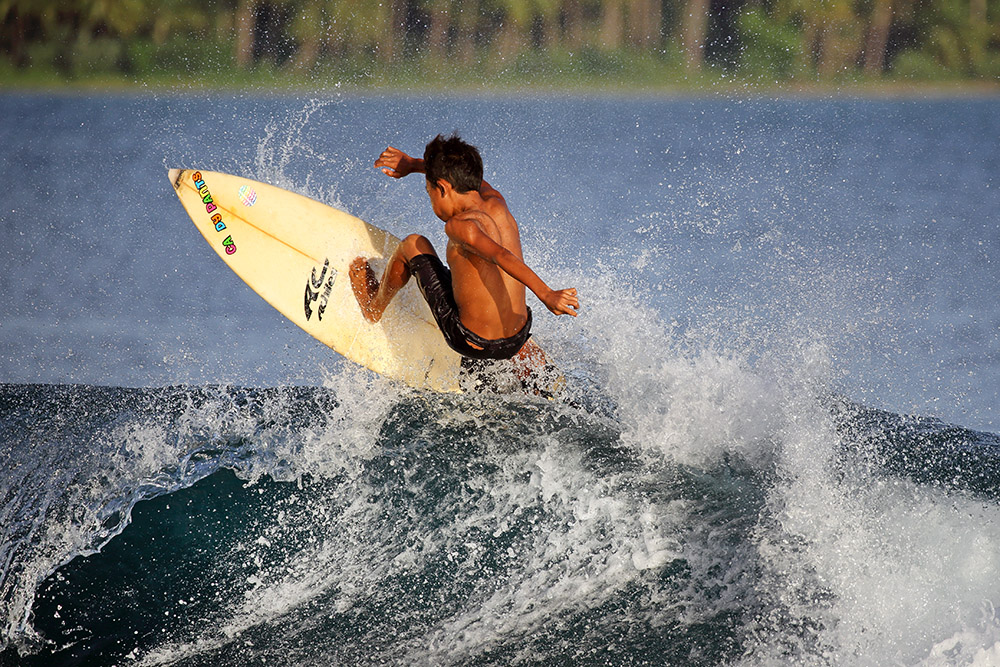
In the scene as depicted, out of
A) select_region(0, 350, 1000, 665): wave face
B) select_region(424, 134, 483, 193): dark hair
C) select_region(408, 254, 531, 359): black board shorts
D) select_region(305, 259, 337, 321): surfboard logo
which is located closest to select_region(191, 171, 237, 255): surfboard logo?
select_region(305, 259, 337, 321): surfboard logo

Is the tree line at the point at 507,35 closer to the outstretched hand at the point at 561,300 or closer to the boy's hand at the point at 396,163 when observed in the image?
the boy's hand at the point at 396,163

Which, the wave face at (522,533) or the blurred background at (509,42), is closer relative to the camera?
the wave face at (522,533)

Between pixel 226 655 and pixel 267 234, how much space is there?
2293 millimetres

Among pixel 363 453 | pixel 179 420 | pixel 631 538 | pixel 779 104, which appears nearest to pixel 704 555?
pixel 631 538

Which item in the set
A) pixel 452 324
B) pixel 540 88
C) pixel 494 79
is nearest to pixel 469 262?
pixel 452 324

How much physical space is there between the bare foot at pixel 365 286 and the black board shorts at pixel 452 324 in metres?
0.54

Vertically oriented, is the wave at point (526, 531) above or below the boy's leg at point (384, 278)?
below

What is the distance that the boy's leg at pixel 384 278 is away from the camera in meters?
4.07

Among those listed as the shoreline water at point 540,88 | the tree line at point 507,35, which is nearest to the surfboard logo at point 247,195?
the shoreline water at point 540,88

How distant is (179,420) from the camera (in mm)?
4414

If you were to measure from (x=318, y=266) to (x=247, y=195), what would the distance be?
0.61 meters

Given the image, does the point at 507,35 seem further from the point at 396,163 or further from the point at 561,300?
the point at 561,300

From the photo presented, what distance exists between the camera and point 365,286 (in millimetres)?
4523

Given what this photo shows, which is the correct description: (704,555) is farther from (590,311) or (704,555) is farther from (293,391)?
(293,391)
